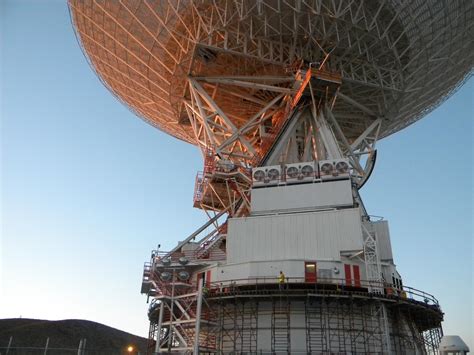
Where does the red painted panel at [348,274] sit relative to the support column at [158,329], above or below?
above

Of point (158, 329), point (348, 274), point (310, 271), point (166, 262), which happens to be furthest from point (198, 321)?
point (348, 274)

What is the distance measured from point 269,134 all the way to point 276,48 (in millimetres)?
7669

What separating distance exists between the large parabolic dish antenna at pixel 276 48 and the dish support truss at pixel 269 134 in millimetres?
673

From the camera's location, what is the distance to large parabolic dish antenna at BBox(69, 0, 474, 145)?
1404 inches

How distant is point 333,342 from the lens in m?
27.1

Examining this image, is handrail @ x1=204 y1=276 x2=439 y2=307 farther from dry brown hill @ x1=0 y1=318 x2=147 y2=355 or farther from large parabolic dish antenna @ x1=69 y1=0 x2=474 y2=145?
dry brown hill @ x1=0 y1=318 x2=147 y2=355

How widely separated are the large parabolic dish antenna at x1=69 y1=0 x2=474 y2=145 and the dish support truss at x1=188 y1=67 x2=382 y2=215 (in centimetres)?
67

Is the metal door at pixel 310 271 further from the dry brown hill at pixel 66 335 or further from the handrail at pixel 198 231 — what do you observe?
the dry brown hill at pixel 66 335

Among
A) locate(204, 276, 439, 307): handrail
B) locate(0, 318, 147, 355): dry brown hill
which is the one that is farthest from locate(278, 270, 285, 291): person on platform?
locate(0, 318, 147, 355): dry brown hill

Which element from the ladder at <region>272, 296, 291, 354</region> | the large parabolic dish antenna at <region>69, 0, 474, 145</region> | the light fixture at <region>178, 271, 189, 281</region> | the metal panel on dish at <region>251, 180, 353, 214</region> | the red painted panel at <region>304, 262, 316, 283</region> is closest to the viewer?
the ladder at <region>272, 296, 291, 354</region>

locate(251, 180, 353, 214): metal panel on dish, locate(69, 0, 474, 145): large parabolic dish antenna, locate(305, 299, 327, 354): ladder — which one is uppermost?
locate(69, 0, 474, 145): large parabolic dish antenna

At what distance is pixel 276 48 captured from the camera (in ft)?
129

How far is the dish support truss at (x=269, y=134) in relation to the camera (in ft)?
123

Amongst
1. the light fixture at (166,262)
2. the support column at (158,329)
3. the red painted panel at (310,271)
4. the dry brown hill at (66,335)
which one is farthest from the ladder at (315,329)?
the dry brown hill at (66,335)
